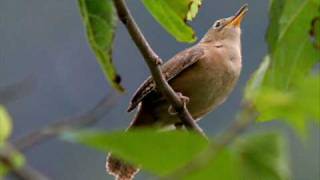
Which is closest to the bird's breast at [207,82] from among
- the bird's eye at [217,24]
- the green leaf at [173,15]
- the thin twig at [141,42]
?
the bird's eye at [217,24]

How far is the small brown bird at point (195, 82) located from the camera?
2.81m

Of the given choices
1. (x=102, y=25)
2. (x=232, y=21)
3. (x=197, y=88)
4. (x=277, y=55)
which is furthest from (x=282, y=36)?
(x=232, y=21)

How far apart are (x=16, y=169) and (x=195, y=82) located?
254 centimetres

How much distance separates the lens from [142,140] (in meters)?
0.47

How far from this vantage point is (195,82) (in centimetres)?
301

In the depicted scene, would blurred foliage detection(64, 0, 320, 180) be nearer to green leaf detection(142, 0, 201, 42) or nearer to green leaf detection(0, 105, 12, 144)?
green leaf detection(0, 105, 12, 144)

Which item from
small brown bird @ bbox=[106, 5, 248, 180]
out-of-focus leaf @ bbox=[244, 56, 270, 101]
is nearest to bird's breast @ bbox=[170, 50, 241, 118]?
small brown bird @ bbox=[106, 5, 248, 180]

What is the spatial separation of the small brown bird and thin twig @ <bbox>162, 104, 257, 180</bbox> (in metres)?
2.05

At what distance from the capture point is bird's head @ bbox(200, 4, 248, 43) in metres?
3.70

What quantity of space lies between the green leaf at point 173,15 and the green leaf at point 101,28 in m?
0.06

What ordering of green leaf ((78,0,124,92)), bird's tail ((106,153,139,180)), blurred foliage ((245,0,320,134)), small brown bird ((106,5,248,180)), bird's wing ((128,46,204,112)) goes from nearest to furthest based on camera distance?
blurred foliage ((245,0,320,134)) → green leaf ((78,0,124,92)) → bird's tail ((106,153,139,180)) → small brown bird ((106,5,248,180)) → bird's wing ((128,46,204,112))

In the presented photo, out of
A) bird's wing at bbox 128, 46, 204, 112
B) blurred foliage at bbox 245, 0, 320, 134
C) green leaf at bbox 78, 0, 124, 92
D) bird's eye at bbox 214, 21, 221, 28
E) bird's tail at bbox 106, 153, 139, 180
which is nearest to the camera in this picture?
blurred foliage at bbox 245, 0, 320, 134

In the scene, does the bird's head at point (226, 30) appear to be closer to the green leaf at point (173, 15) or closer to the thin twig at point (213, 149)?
the green leaf at point (173, 15)

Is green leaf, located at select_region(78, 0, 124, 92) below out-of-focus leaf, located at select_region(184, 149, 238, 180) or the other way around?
the other way around
